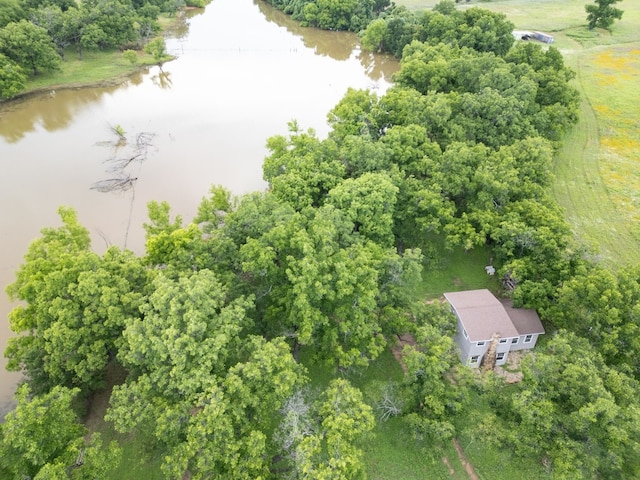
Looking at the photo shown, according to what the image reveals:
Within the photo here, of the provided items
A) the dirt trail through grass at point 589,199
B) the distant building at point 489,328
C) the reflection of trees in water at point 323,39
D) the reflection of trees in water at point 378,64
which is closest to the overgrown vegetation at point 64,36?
the reflection of trees in water at point 323,39

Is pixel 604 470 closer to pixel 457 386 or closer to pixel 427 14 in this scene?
pixel 457 386

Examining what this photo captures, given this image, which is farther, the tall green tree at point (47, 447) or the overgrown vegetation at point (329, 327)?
the overgrown vegetation at point (329, 327)

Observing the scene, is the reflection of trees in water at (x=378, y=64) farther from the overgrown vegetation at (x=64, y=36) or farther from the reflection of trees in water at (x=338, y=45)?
the overgrown vegetation at (x=64, y=36)

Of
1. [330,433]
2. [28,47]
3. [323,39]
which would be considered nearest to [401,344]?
[330,433]

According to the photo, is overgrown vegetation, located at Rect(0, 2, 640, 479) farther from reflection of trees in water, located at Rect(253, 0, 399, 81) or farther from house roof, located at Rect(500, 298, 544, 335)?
reflection of trees in water, located at Rect(253, 0, 399, 81)

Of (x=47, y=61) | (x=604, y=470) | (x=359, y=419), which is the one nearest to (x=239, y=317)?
(x=359, y=419)

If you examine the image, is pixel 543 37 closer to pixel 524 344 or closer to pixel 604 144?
pixel 604 144
